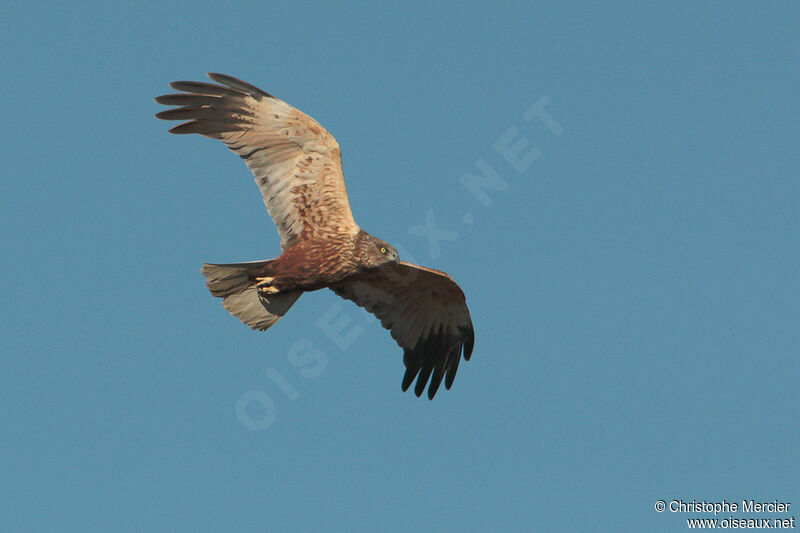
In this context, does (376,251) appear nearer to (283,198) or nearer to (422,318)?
(283,198)

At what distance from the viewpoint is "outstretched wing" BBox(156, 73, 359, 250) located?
12.8m

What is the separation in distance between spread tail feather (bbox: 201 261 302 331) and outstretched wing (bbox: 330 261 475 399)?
88cm

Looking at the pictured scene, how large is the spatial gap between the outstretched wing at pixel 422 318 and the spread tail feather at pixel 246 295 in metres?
0.88

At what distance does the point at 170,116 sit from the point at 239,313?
2.40 m

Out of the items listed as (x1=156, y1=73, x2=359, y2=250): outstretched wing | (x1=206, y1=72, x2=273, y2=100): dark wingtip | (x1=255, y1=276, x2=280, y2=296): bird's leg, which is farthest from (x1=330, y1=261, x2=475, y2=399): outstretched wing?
(x1=206, y1=72, x2=273, y2=100): dark wingtip

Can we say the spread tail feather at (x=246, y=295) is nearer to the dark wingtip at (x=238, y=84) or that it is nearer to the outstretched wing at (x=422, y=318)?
the outstretched wing at (x=422, y=318)

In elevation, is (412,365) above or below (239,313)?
above

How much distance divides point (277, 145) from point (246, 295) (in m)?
1.80

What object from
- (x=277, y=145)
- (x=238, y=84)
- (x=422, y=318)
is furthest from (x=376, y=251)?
(x=238, y=84)

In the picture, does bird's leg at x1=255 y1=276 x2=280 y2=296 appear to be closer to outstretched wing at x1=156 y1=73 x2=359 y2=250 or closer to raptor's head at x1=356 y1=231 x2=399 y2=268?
outstretched wing at x1=156 y1=73 x2=359 y2=250

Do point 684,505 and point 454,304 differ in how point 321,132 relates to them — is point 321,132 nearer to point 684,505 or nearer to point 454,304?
point 454,304

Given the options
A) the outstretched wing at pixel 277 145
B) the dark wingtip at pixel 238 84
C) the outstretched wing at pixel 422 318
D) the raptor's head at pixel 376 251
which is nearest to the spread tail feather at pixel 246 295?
the outstretched wing at pixel 277 145

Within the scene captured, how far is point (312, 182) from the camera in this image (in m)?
12.9

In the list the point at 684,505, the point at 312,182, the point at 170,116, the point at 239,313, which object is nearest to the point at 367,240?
the point at 312,182
